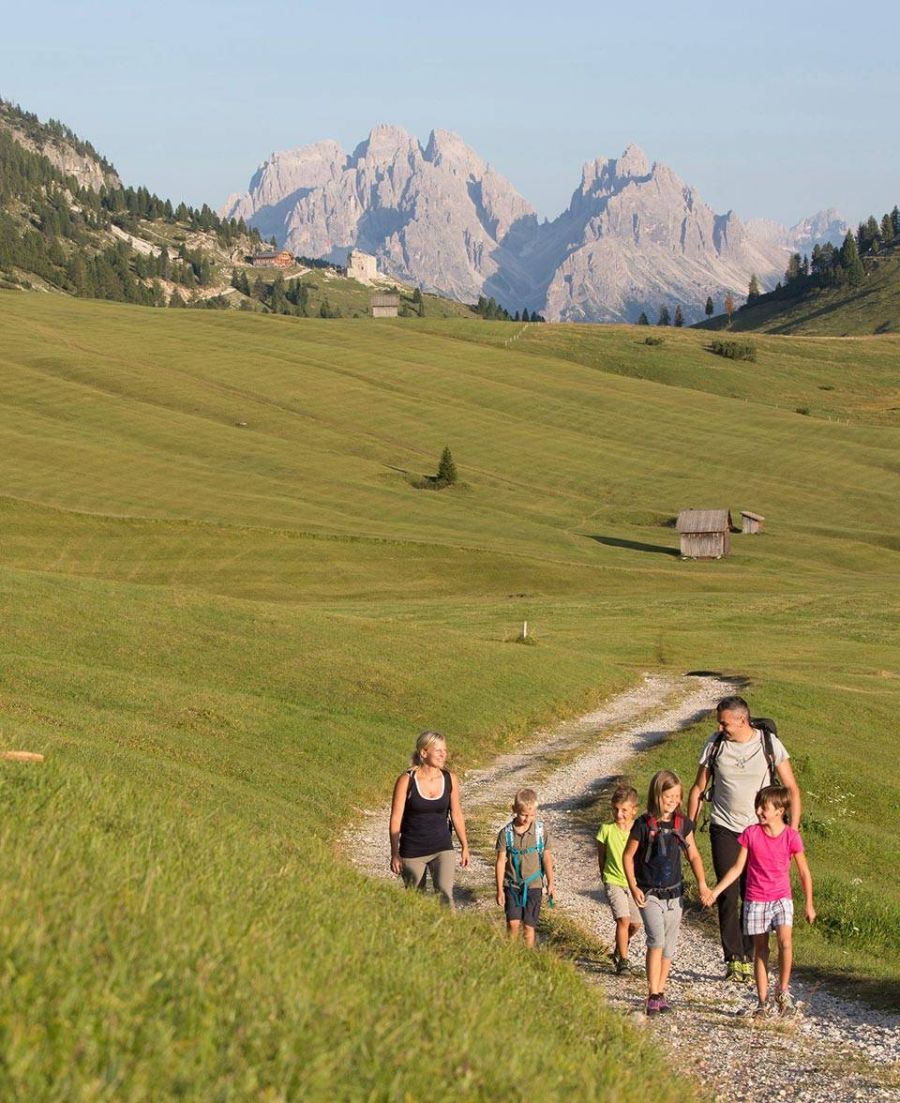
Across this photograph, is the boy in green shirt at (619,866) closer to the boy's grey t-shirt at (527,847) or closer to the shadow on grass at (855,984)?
the boy's grey t-shirt at (527,847)

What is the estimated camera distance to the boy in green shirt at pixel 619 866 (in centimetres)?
1655

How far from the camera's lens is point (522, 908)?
16438 mm

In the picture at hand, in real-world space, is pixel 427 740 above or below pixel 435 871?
above

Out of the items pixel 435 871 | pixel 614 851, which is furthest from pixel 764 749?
pixel 435 871

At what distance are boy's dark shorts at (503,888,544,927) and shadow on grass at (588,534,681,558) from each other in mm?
92797

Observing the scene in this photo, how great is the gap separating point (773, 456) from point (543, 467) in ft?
104

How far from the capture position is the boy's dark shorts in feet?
53.9

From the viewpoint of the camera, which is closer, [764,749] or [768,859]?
[768,859]

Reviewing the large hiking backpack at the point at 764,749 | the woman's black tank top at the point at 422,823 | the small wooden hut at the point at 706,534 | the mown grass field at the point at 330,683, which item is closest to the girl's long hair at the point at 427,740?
the woman's black tank top at the point at 422,823

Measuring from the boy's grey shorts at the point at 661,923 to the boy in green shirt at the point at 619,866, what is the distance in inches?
35.8

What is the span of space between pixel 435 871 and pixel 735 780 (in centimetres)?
416

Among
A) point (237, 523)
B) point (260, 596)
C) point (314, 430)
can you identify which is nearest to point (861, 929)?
point (260, 596)

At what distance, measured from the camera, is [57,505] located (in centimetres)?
9825

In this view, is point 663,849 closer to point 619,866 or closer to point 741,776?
point 619,866
